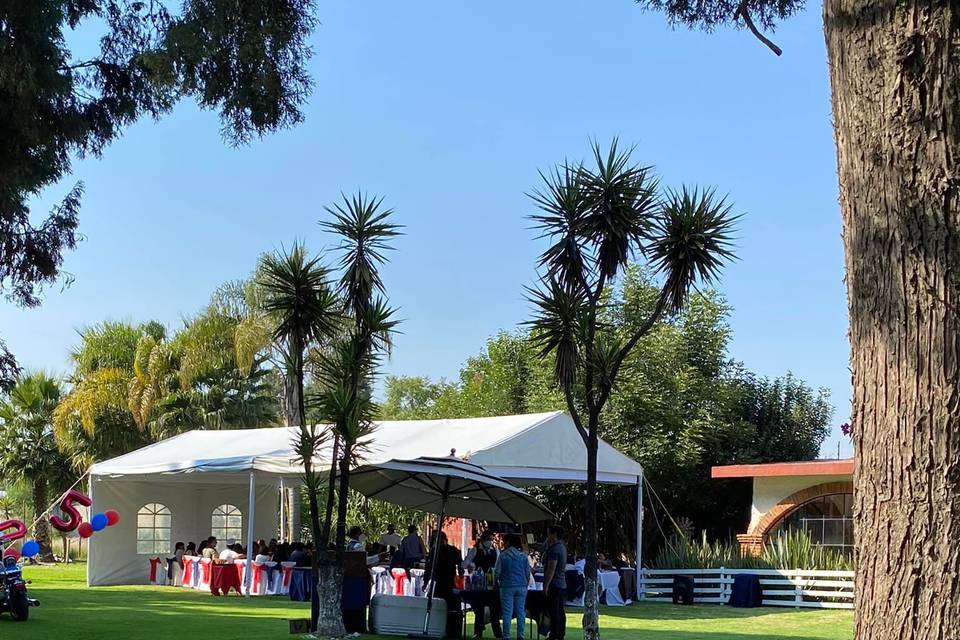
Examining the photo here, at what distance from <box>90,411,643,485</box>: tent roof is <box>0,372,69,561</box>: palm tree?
1169 cm

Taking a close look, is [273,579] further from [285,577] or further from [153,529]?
[153,529]

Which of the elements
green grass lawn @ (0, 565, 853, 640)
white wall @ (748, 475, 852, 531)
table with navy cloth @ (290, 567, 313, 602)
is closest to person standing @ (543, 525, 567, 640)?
green grass lawn @ (0, 565, 853, 640)

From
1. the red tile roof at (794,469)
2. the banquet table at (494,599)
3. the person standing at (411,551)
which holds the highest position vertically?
the red tile roof at (794,469)

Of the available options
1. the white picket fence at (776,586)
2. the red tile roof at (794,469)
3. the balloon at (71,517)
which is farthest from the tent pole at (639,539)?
the balloon at (71,517)

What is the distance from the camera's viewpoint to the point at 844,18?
3379mm

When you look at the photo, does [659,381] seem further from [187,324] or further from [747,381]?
[187,324]

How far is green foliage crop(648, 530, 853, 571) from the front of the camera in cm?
2223

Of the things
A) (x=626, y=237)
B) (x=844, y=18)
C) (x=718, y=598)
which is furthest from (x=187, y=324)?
(x=844, y=18)

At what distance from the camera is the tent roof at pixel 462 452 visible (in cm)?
2092

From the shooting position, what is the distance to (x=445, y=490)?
51.1ft

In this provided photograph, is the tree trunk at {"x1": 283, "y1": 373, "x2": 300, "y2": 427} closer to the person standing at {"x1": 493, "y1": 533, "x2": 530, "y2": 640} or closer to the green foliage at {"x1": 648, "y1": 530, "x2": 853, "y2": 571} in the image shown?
the green foliage at {"x1": 648, "y1": 530, "x2": 853, "y2": 571}

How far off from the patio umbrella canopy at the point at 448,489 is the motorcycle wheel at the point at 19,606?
15.9 ft

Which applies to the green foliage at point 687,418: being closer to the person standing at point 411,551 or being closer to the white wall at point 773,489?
the white wall at point 773,489

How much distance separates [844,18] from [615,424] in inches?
1083
